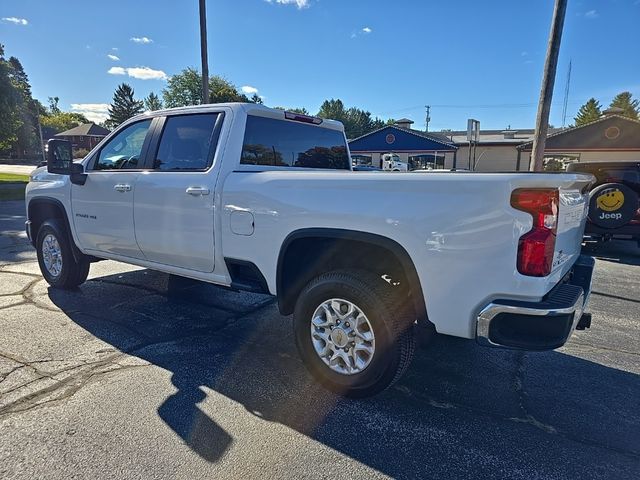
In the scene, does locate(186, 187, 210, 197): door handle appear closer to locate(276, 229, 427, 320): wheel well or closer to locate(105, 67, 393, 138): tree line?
locate(276, 229, 427, 320): wheel well

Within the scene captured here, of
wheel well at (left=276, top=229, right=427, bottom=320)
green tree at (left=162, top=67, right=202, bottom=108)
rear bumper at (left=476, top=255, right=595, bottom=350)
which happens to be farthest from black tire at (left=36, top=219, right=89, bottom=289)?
green tree at (left=162, top=67, right=202, bottom=108)

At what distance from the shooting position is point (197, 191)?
357 cm

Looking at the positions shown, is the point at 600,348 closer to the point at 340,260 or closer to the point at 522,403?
the point at 522,403

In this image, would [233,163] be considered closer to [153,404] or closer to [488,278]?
[153,404]

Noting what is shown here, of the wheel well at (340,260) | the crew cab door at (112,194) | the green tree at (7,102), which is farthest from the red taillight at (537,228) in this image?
the green tree at (7,102)

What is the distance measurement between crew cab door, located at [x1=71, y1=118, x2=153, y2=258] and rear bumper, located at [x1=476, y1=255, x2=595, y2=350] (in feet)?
11.1

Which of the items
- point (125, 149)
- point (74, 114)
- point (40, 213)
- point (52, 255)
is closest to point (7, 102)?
point (40, 213)

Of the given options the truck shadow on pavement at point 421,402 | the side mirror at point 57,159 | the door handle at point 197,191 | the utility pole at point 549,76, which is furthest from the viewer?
the utility pole at point 549,76

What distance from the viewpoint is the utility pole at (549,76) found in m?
9.18

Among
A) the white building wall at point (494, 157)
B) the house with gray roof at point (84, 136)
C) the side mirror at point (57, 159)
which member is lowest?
the side mirror at point (57, 159)

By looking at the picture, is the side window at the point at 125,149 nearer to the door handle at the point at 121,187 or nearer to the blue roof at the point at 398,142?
the door handle at the point at 121,187

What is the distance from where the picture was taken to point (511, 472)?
230cm

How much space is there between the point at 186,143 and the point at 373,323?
2.45 meters

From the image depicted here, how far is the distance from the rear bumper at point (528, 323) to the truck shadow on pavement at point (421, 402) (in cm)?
65
